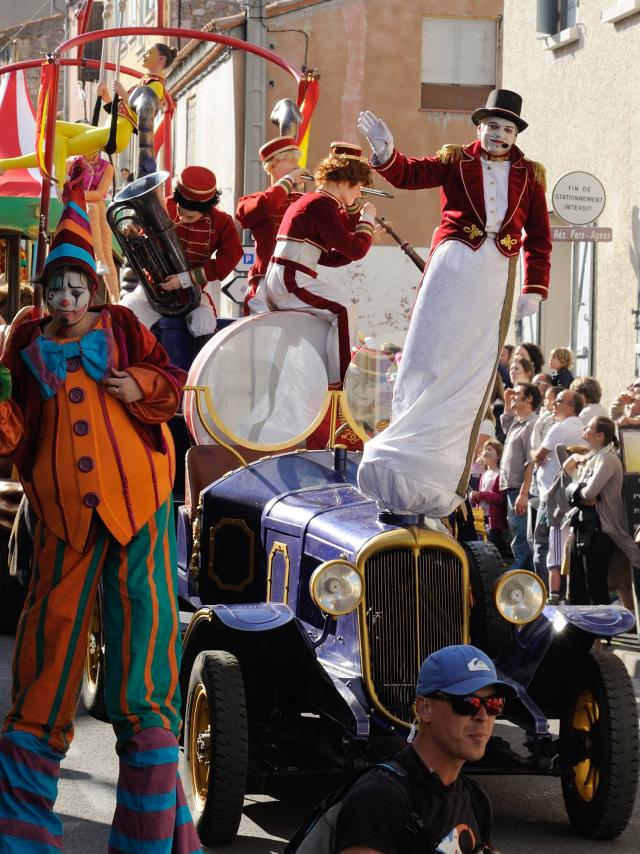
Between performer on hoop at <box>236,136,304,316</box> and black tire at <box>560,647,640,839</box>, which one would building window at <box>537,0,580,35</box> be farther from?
black tire at <box>560,647,640,839</box>

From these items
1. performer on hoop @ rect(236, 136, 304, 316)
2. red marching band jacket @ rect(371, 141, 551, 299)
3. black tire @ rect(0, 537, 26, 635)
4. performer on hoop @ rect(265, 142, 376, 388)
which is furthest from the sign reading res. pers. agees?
red marching band jacket @ rect(371, 141, 551, 299)

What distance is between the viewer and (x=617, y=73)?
1658 centimetres

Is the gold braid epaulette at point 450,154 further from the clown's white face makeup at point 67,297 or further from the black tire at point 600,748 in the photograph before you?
the clown's white face makeup at point 67,297

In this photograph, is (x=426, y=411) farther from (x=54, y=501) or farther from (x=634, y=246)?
(x=634, y=246)

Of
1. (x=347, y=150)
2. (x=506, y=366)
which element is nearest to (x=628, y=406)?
(x=506, y=366)

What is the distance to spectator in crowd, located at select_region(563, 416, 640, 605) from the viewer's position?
10297mm

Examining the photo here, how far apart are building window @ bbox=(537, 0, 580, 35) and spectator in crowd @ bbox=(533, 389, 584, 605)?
7810 millimetres

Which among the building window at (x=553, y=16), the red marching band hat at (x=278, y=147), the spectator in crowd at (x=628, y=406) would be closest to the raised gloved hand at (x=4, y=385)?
the red marching band hat at (x=278, y=147)

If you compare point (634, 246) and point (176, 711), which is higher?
point (634, 246)

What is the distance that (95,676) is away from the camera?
7.85m

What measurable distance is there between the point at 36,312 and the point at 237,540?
2.03 metres

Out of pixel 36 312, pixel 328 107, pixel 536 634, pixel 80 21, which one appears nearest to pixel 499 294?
pixel 536 634

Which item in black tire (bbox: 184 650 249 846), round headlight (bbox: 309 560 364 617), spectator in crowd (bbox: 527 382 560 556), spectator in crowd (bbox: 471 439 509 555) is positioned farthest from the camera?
spectator in crowd (bbox: 471 439 509 555)

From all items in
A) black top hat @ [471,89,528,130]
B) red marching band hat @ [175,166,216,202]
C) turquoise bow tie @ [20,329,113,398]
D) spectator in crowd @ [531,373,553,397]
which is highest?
black top hat @ [471,89,528,130]
